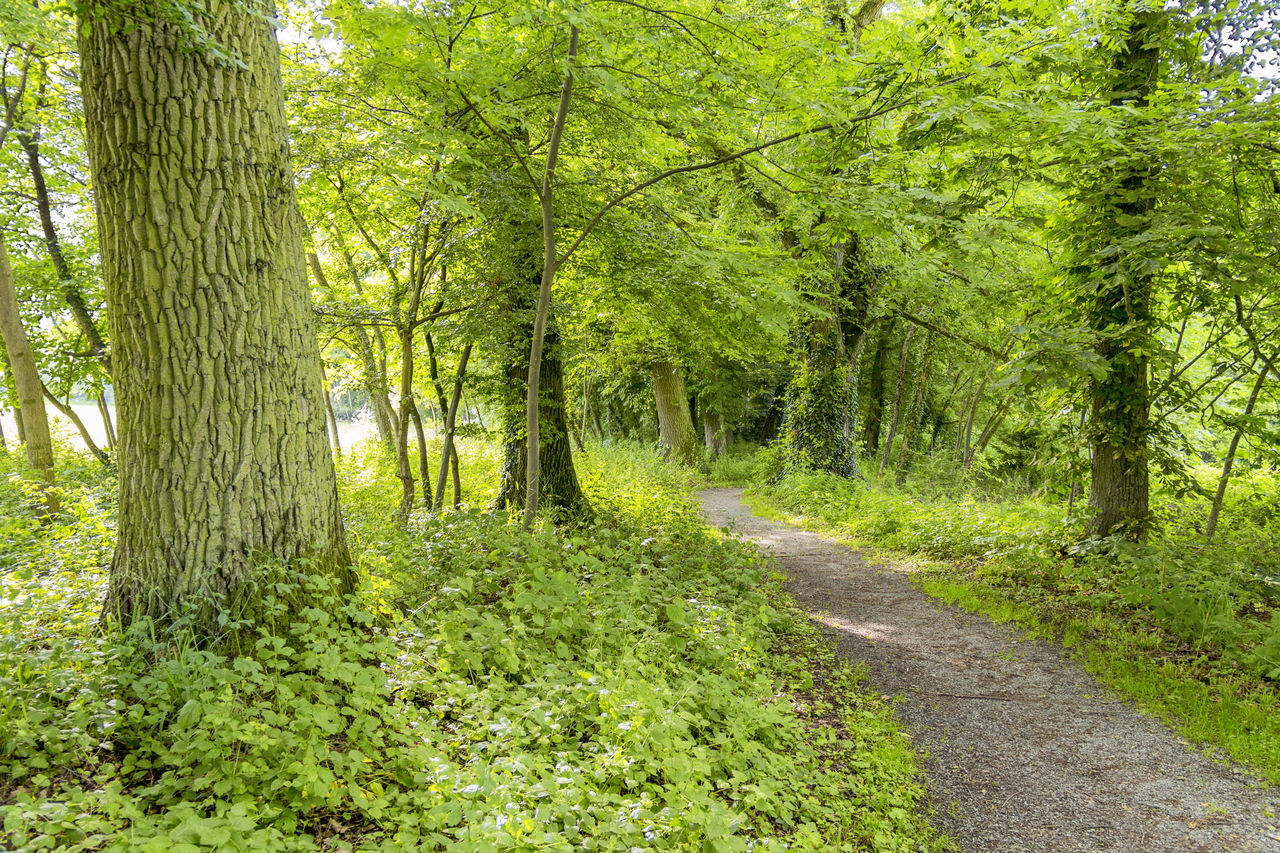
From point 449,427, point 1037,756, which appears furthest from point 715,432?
point 1037,756

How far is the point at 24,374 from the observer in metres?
7.38

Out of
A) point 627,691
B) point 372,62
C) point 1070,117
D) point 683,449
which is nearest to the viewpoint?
point 627,691

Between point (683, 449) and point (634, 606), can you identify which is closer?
point (634, 606)

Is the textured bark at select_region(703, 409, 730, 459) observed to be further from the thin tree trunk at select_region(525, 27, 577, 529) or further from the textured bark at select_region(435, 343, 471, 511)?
the thin tree trunk at select_region(525, 27, 577, 529)

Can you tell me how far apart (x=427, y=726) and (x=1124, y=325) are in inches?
284

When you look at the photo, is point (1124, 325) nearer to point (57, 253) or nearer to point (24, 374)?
point (24, 374)

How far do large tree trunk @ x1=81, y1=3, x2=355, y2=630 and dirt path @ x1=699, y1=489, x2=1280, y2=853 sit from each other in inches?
163

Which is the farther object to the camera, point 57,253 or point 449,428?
point 57,253

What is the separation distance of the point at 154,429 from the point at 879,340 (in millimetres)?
20311

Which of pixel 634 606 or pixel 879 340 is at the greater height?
pixel 879 340

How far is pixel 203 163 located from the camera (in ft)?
10.3

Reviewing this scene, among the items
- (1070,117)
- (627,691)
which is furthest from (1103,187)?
(627,691)

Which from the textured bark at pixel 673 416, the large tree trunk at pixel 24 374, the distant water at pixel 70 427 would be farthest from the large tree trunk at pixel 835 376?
the large tree trunk at pixel 24 374

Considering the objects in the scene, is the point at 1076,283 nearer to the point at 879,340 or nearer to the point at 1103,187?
the point at 1103,187
